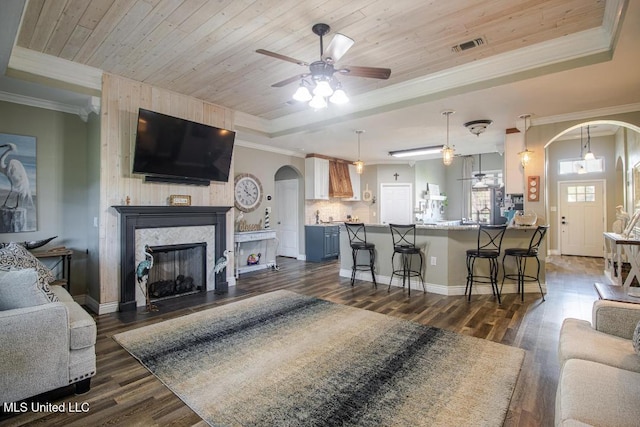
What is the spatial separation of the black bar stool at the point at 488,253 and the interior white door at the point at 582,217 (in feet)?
16.5

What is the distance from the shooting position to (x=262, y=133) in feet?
19.3

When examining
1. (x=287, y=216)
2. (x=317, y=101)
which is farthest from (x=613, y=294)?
(x=287, y=216)

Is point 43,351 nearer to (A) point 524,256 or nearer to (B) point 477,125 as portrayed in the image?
(A) point 524,256

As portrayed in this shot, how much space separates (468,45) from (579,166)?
6777mm

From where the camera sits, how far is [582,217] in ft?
25.9

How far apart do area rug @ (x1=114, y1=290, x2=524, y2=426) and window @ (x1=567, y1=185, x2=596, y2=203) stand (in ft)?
23.6

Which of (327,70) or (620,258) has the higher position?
(327,70)

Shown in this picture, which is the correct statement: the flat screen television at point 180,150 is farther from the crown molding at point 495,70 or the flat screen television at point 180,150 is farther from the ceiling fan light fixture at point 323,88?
the ceiling fan light fixture at point 323,88

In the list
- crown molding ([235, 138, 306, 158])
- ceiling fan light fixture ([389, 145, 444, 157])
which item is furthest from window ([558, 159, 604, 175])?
crown molding ([235, 138, 306, 158])

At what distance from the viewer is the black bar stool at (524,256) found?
433 centimetres

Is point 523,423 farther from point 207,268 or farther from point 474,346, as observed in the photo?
point 207,268

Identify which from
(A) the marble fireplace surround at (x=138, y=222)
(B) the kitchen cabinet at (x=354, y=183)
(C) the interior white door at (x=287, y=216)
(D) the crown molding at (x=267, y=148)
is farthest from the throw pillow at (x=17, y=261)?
(B) the kitchen cabinet at (x=354, y=183)

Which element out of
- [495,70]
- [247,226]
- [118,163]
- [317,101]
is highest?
[495,70]

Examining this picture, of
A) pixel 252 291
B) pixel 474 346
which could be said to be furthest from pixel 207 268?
pixel 474 346
